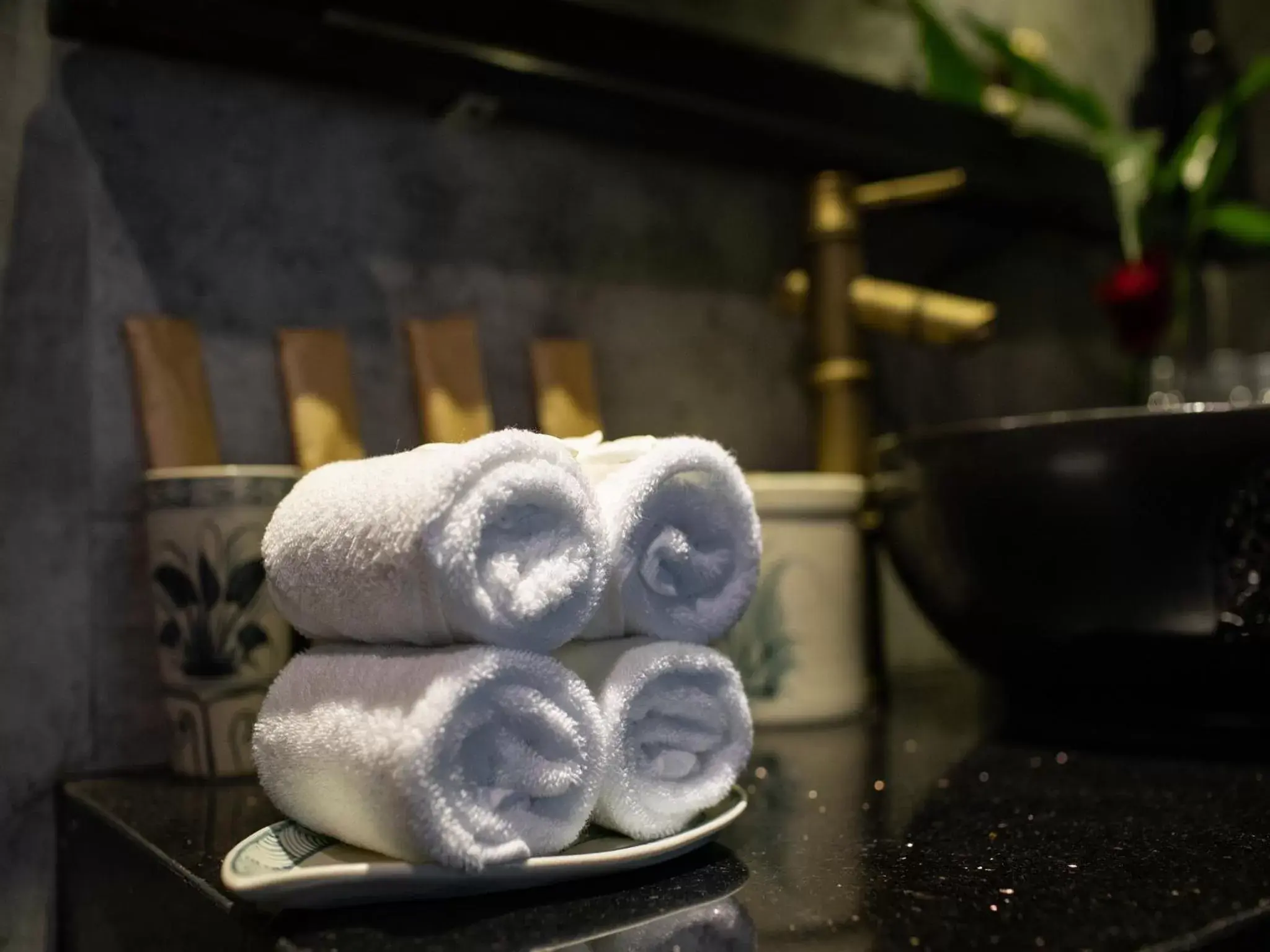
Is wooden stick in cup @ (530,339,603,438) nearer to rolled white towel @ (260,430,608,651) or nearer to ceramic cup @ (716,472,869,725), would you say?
ceramic cup @ (716,472,869,725)

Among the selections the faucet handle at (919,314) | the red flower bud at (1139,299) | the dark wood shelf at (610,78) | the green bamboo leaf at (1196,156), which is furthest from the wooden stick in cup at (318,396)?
the green bamboo leaf at (1196,156)

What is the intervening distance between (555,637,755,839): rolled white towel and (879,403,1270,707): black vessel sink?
10.4 inches

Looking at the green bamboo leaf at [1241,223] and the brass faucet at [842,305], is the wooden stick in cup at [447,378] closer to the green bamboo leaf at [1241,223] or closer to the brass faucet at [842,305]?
the brass faucet at [842,305]

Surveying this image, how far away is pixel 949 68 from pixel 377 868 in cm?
84

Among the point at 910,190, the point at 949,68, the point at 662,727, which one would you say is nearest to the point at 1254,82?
the point at 949,68

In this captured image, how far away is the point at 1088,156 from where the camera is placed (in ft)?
3.22

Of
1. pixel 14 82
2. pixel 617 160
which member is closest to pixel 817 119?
pixel 617 160

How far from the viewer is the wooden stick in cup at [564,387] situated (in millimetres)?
722

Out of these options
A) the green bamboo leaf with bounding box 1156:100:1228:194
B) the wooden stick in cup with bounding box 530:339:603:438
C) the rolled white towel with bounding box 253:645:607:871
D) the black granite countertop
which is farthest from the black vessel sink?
the green bamboo leaf with bounding box 1156:100:1228:194

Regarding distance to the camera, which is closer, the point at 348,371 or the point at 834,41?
the point at 348,371

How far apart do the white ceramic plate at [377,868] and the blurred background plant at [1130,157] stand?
73cm

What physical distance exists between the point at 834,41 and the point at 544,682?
2.50ft

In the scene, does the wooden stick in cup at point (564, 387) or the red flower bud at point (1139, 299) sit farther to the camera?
the red flower bud at point (1139, 299)

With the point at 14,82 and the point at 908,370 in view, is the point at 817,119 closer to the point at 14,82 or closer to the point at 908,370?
the point at 908,370
